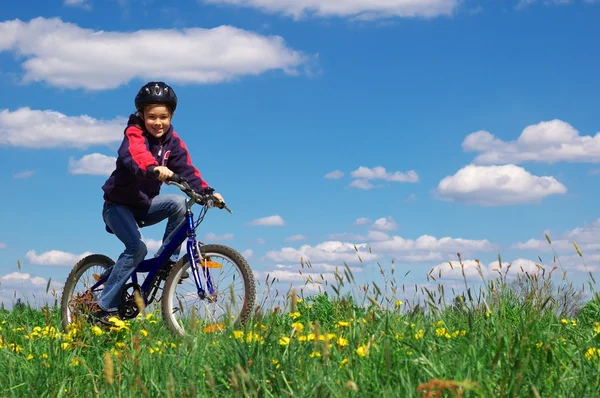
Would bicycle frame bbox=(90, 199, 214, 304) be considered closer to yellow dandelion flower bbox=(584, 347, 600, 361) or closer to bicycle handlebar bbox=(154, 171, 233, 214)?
bicycle handlebar bbox=(154, 171, 233, 214)

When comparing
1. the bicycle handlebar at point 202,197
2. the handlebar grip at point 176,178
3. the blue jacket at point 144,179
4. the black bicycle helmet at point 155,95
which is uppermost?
the black bicycle helmet at point 155,95

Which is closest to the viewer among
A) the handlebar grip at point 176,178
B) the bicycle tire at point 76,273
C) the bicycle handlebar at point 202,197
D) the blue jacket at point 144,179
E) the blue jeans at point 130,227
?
the handlebar grip at point 176,178

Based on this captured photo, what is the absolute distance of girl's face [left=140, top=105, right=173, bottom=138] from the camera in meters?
7.66

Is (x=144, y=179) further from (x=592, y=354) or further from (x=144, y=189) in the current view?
(x=592, y=354)

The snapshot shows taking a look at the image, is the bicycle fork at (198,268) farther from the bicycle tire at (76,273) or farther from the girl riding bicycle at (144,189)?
the bicycle tire at (76,273)

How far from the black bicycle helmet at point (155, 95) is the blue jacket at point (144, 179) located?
21 cm

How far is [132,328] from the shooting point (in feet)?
23.4

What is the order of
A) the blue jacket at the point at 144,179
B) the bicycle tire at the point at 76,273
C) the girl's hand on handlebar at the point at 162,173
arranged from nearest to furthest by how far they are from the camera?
the girl's hand on handlebar at the point at 162,173, the blue jacket at the point at 144,179, the bicycle tire at the point at 76,273

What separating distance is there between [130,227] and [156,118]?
1269mm

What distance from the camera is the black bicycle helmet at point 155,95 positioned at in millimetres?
7617

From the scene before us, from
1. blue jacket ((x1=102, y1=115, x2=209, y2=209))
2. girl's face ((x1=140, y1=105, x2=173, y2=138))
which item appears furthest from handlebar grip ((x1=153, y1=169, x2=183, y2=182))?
girl's face ((x1=140, y1=105, x2=173, y2=138))

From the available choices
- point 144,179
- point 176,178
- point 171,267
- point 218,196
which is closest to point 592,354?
point 218,196

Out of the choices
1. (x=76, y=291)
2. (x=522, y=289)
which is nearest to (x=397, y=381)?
(x=522, y=289)

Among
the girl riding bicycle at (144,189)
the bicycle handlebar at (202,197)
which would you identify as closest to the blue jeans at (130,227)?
the girl riding bicycle at (144,189)
